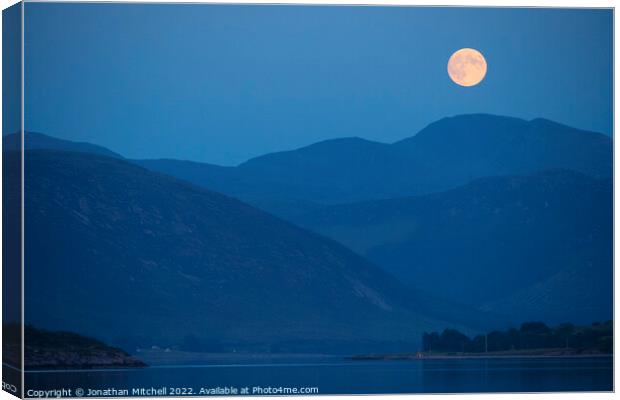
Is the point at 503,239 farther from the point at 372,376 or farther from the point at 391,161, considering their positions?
the point at 372,376

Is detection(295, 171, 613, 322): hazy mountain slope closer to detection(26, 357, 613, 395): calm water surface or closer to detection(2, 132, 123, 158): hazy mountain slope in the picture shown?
detection(26, 357, 613, 395): calm water surface

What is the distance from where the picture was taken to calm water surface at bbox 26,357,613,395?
12.9 metres

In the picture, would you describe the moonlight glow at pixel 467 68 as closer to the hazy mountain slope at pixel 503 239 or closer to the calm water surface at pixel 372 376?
the hazy mountain slope at pixel 503 239

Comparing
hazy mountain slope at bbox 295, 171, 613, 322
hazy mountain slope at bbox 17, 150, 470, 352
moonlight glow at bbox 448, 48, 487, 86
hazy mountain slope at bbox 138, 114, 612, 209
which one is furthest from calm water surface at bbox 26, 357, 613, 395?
moonlight glow at bbox 448, 48, 487, 86

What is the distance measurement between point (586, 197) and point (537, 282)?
0.91 meters

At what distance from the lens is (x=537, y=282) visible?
13.6 metres

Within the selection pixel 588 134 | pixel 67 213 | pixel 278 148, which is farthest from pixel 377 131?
pixel 67 213

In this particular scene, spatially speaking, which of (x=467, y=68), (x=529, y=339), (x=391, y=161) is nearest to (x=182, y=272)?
(x=391, y=161)

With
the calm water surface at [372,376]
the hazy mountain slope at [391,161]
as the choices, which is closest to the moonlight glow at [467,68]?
the hazy mountain slope at [391,161]

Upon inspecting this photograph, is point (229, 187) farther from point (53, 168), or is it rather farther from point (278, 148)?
point (53, 168)

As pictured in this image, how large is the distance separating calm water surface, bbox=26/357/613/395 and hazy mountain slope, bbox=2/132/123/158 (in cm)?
197

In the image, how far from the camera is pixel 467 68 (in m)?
13.5

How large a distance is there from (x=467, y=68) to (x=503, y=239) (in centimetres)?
164

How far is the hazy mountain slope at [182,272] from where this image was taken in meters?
12.9
